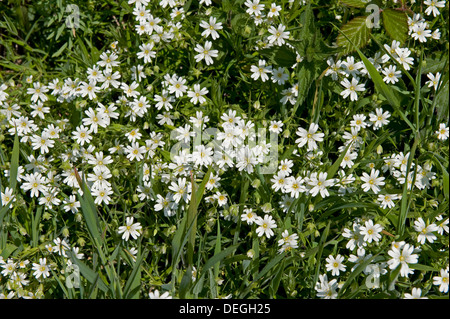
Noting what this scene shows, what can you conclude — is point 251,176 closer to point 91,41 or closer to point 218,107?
point 218,107

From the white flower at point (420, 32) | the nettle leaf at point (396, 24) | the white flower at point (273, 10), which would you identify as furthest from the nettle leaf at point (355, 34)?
the white flower at point (273, 10)

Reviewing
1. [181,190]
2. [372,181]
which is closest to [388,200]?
[372,181]

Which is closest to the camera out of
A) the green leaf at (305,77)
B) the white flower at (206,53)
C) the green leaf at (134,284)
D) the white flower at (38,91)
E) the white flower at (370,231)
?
the green leaf at (134,284)

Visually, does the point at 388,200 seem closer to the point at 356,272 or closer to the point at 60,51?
the point at 356,272

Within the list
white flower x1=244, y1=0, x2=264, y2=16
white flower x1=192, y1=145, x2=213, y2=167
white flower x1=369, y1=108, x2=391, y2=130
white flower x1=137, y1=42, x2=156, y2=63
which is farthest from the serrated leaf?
white flower x1=137, y1=42, x2=156, y2=63

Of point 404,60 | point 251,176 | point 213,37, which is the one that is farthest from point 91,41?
point 404,60

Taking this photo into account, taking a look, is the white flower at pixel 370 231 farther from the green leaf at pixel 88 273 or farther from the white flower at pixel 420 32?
the green leaf at pixel 88 273
